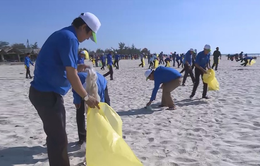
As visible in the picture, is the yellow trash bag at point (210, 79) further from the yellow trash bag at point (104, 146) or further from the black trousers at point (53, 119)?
the black trousers at point (53, 119)

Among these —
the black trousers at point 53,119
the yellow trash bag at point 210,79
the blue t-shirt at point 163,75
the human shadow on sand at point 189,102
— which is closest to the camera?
the black trousers at point 53,119

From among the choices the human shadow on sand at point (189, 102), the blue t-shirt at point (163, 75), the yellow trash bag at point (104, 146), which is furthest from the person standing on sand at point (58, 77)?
the human shadow on sand at point (189, 102)

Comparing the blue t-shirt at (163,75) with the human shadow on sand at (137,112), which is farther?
the human shadow on sand at (137,112)

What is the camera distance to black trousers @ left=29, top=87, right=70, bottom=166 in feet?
7.59

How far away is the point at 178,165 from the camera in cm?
292

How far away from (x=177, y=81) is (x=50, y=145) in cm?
406

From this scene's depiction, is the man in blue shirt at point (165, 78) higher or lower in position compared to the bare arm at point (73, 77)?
lower

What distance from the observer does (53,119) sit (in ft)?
7.58

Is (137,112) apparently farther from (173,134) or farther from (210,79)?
(210,79)

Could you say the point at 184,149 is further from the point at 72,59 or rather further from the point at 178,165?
the point at 72,59

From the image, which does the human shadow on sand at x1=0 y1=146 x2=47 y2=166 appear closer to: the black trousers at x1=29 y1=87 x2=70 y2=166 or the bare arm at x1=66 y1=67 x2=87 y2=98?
the black trousers at x1=29 y1=87 x2=70 y2=166

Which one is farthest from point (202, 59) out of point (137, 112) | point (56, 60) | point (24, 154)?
point (56, 60)

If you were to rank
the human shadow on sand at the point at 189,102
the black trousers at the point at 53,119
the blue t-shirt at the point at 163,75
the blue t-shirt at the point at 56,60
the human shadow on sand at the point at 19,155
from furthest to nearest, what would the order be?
1. the human shadow on sand at the point at 189,102
2. the blue t-shirt at the point at 163,75
3. the human shadow on sand at the point at 19,155
4. the black trousers at the point at 53,119
5. the blue t-shirt at the point at 56,60

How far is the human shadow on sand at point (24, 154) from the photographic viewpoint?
3079 millimetres
